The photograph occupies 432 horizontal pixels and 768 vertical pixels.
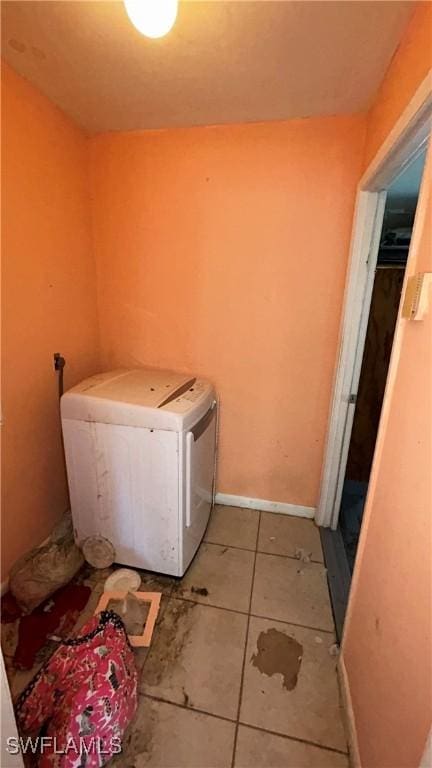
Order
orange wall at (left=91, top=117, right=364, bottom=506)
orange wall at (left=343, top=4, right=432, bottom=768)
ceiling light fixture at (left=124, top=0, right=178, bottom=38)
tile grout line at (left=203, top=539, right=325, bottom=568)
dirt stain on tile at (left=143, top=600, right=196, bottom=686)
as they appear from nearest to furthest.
Result: 1. orange wall at (left=343, top=4, right=432, bottom=768)
2. ceiling light fixture at (left=124, top=0, right=178, bottom=38)
3. dirt stain on tile at (left=143, top=600, right=196, bottom=686)
4. orange wall at (left=91, top=117, right=364, bottom=506)
5. tile grout line at (left=203, top=539, right=325, bottom=568)

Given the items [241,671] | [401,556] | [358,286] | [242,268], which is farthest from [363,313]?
[241,671]

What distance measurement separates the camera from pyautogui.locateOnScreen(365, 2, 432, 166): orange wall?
0.92 meters

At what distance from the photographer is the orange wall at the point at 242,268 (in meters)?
1.66

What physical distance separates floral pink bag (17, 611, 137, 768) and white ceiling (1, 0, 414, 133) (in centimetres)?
206

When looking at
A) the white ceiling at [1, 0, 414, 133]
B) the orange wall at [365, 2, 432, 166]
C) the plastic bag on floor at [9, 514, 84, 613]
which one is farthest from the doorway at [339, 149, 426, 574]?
the plastic bag on floor at [9, 514, 84, 613]

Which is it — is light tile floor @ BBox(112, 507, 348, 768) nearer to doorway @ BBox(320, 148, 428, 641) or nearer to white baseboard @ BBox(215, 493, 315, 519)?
doorway @ BBox(320, 148, 428, 641)

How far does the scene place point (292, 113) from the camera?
1.56m

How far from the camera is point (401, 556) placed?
82 cm

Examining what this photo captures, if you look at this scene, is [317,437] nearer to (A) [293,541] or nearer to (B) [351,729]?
(A) [293,541]

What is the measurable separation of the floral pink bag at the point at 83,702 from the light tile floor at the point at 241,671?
0.37 feet

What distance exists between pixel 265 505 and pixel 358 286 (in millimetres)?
1447

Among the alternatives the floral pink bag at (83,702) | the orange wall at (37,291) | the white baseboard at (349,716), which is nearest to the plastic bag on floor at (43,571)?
the orange wall at (37,291)

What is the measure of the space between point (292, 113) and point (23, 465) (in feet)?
6.90

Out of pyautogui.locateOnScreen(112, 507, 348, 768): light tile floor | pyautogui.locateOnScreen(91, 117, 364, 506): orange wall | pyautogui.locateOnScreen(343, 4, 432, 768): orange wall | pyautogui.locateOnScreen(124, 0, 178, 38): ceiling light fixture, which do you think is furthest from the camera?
pyautogui.locateOnScreen(91, 117, 364, 506): orange wall
